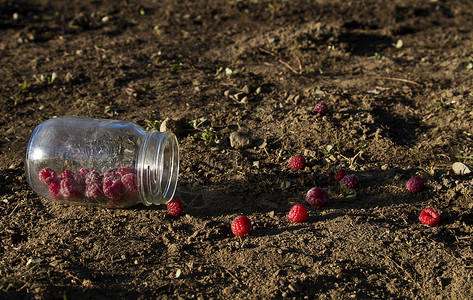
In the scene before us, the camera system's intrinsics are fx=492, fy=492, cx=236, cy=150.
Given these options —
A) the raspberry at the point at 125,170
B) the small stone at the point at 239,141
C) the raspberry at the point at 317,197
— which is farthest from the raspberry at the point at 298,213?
the raspberry at the point at 125,170

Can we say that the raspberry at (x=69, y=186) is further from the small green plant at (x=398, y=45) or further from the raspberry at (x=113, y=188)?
the small green plant at (x=398, y=45)

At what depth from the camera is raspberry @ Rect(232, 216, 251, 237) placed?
3941 mm

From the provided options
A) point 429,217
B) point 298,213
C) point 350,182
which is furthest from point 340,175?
point 429,217

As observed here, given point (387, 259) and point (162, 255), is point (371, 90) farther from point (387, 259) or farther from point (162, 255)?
point (162, 255)

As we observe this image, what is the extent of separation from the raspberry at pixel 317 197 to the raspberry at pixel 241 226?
0.66 metres

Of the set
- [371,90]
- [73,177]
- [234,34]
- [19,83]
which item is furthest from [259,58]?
[73,177]

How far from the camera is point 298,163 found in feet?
15.9

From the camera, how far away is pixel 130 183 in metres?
3.95

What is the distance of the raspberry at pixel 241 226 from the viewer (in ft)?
12.9

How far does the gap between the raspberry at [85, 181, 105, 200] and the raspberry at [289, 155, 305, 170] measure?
1860 mm

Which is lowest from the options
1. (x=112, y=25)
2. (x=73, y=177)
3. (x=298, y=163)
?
(x=112, y=25)

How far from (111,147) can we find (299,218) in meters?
1.70

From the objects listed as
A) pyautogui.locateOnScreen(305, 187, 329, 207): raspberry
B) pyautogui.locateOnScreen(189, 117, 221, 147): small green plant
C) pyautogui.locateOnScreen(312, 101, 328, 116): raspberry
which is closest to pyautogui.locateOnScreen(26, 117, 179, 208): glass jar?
pyautogui.locateOnScreen(189, 117, 221, 147): small green plant

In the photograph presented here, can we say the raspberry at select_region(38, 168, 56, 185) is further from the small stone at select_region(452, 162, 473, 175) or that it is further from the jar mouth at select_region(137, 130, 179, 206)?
the small stone at select_region(452, 162, 473, 175)
